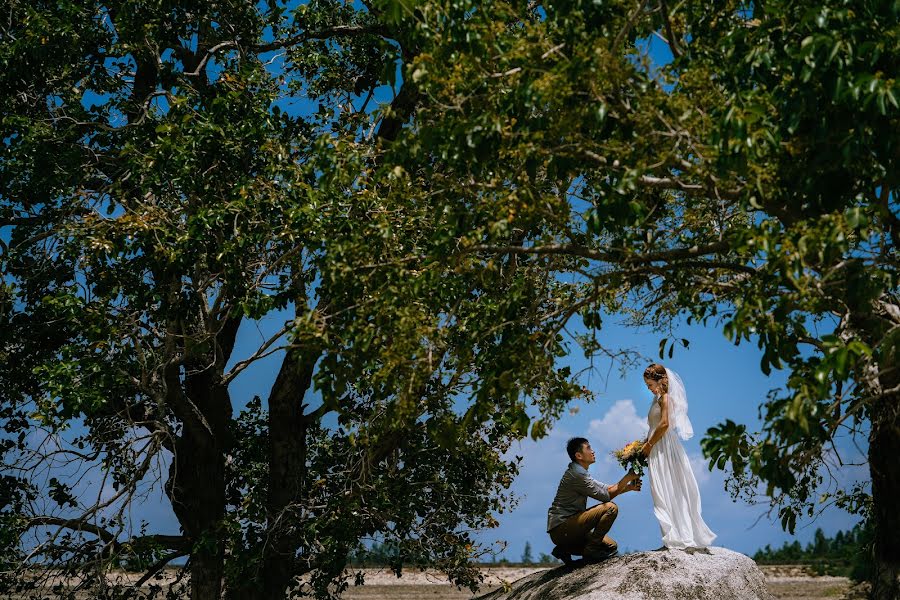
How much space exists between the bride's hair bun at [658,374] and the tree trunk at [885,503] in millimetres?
2161

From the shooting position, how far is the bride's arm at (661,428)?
427 inches

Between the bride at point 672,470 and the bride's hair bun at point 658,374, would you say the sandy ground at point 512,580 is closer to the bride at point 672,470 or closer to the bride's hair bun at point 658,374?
the bride at point 672,470

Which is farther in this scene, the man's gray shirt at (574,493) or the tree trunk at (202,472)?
the tree trunk at (202,472)

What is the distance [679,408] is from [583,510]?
160 centimetres

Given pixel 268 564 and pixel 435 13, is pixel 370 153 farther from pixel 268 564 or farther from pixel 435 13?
pixel 268 564

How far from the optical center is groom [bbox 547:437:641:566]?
10.9 m

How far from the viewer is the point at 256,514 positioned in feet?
45.1

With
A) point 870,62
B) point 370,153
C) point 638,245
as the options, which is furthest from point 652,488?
point 870,62

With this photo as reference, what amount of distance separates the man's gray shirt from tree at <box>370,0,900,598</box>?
7.18 ft

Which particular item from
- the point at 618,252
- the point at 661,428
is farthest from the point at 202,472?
the point at 618,252

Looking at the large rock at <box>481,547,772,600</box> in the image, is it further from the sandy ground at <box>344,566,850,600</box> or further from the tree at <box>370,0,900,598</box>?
the sandy ground at <box>344,566,850,600</box>

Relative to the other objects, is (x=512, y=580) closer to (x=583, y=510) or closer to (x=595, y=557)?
(x=595, y=557)

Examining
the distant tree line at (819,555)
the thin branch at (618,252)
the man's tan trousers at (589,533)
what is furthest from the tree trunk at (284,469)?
the distant tree line at (819,555)

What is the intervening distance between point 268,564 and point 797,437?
29.0 ft
